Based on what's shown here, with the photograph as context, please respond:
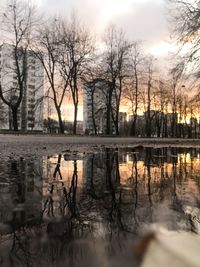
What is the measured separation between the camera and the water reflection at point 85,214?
3022mm

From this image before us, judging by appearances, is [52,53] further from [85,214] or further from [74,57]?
[85,214]

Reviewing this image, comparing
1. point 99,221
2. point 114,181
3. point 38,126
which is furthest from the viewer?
point 38,126

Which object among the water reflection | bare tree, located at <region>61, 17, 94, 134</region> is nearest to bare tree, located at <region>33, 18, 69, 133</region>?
bare tree, located at <region>61, 17, 94, 134</region>

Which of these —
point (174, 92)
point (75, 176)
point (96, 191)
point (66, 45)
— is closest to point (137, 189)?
point (96, 191)

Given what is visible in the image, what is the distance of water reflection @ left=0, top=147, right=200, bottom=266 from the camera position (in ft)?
9.91

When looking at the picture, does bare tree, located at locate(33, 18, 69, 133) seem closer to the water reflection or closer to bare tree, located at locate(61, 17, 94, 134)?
Result: bare tree, located at locate(61, 17, 94, 134)

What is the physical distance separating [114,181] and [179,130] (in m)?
87.2

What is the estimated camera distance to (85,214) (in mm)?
4445

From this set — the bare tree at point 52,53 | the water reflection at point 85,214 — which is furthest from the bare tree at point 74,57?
the water reflection at point 85,214

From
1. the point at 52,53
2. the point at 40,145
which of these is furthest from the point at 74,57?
the point at 40,145

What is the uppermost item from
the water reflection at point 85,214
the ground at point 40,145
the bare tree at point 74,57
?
the bare tree at point 74,57

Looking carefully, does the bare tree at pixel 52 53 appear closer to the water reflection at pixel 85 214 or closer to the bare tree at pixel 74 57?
the bare tree at pixel 74 57

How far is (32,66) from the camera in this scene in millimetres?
47969

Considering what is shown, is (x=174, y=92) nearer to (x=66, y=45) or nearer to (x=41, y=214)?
(x=66, y=45)
